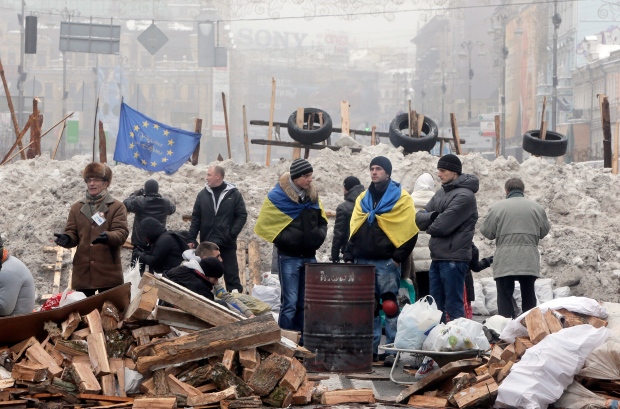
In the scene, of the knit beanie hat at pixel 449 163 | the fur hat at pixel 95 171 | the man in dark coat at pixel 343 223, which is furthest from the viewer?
the man in dark coat at pixel 343 223

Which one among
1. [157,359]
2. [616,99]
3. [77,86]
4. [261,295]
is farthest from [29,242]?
[77,86]

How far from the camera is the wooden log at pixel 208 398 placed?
7.96 meters

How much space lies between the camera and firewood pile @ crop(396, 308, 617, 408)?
8.13 meters

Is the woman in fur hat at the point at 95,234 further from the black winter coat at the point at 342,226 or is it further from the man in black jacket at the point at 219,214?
the man in black jacket at the point at 219,214

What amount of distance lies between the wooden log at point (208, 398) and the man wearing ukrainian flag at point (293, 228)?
3.07 metres

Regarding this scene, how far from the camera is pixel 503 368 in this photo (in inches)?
329

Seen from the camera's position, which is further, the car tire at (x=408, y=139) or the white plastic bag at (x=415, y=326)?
the car tire at (x=408, y=139)

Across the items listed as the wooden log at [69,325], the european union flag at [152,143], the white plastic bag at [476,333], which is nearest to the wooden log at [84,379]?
the wooden log at [69,325]

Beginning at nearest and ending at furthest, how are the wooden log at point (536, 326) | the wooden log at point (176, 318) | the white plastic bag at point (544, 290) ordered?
the wooden log at point (536, 326) < the wooden log at point (176, 318) < the white plastic bag at point (544, 290)

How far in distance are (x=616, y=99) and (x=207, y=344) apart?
66.6 metres

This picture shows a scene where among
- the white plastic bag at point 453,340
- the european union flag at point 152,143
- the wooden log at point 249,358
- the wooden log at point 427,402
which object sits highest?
the european union flag at point 152,143

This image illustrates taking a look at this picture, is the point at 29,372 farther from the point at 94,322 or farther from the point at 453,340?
the point at 453,340

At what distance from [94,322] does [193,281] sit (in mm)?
1017

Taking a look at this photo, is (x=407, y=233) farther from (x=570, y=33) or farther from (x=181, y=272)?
(x=570, y=33)
